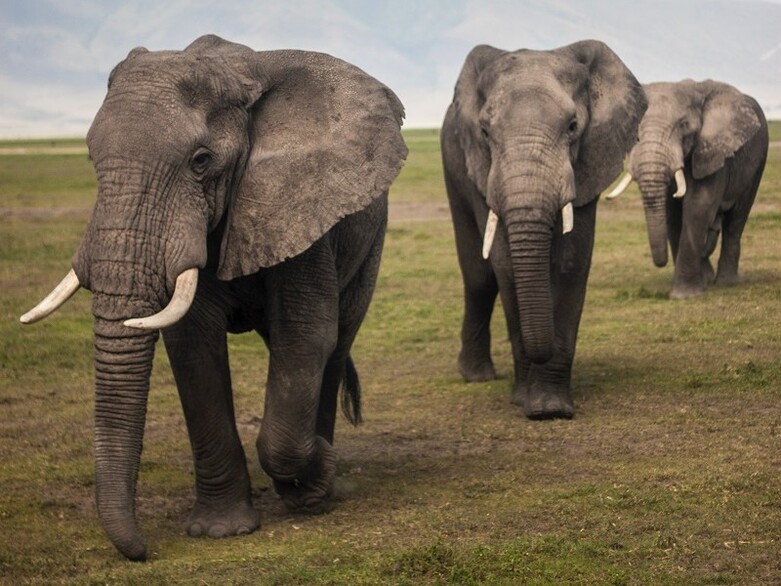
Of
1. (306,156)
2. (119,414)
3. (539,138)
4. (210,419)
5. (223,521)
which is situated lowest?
(223,521)

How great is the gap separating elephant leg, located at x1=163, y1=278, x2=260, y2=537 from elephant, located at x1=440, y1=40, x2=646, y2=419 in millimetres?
2573

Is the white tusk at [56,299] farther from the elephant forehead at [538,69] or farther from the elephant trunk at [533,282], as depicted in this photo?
the elephant forehead at [538,69]

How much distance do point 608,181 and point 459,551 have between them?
434cm

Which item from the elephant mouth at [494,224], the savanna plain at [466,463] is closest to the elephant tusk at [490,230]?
the elephant mouth at [494,224]

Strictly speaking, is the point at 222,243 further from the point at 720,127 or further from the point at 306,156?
the point at 720,127

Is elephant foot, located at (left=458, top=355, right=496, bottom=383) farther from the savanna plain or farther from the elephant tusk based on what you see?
the elephant tusk

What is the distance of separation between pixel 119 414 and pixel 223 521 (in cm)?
117

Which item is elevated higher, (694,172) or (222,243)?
(694,172)

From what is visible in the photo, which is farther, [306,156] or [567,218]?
[567,218]

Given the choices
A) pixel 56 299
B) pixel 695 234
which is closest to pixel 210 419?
pixel 56 299

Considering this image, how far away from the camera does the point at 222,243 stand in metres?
6.89

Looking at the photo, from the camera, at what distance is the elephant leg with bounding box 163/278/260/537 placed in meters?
7.09

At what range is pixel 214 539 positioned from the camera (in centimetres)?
720

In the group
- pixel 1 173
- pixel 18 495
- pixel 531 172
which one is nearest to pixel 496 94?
pixel 531 172
